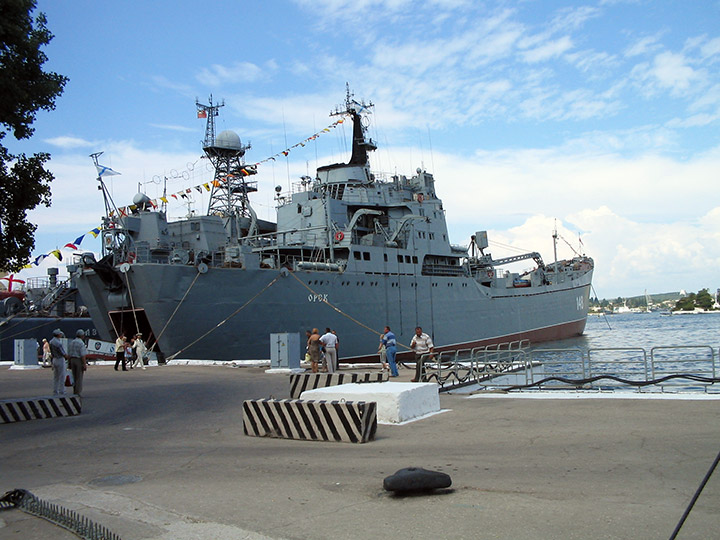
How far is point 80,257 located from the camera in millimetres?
24797

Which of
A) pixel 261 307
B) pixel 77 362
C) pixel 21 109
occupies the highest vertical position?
pixel 21 109

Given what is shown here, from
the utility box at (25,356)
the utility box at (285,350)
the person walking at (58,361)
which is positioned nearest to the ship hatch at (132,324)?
the utility box at (25,356)

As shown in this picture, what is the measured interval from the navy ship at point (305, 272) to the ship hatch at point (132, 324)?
8 cm

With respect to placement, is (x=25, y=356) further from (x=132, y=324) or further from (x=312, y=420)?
(x=312, y=420)

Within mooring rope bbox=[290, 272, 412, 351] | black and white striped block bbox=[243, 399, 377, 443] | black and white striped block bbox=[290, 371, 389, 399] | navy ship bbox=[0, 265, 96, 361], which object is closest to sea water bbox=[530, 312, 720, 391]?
black and white striped block bbox=[243, 399, 377, 443]

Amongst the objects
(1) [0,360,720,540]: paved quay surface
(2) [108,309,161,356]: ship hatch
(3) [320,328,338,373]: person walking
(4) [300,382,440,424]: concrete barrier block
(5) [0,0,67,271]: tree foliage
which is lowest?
(1) [0,360,720,540]: paved quay surface

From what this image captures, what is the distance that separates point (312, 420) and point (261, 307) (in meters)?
16.5

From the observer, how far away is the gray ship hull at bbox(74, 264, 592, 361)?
907 inches

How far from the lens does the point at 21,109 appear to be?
10.3m

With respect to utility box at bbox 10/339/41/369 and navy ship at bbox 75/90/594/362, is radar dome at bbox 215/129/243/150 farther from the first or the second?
utility box at bbox 10/339/41/369

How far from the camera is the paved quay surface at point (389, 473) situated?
4.59 m

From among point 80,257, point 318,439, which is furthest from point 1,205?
point 80,257

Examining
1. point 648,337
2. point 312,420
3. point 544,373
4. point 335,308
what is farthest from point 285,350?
point 648,337

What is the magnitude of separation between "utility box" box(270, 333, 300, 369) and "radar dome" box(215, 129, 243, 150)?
61.3ft
